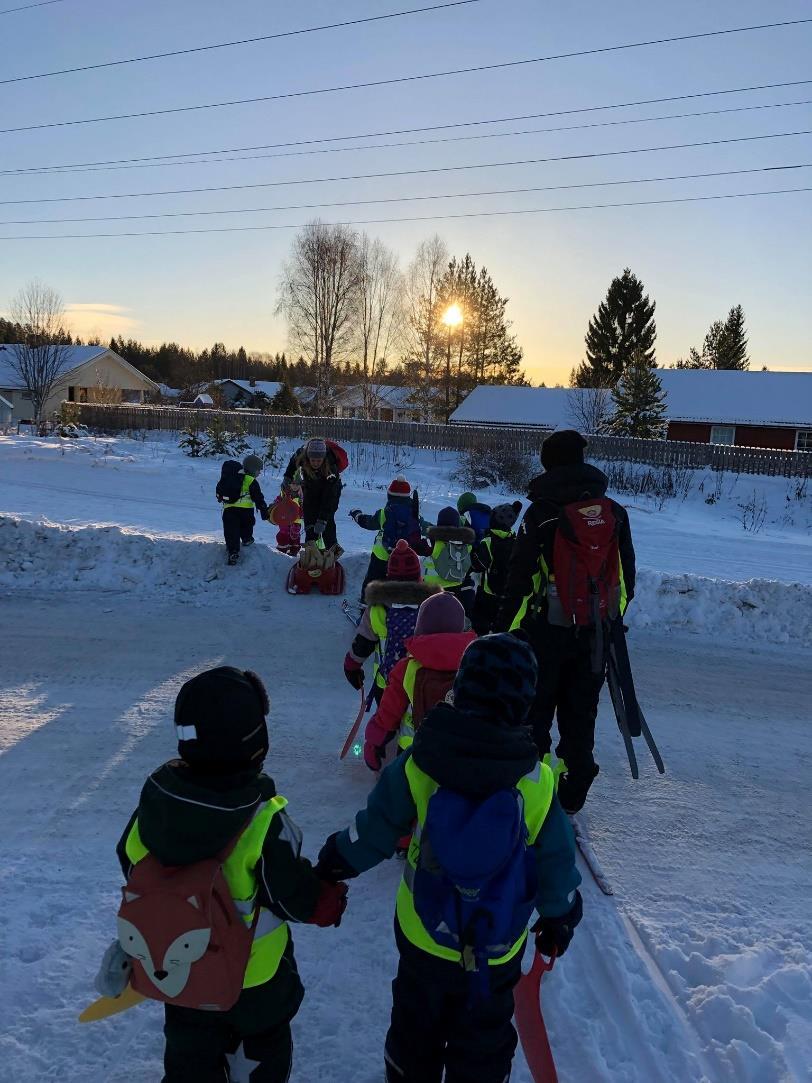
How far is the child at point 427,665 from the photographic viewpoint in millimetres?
3174

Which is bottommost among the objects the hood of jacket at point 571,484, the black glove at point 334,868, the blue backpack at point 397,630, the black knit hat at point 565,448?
the black glove at point 334,868

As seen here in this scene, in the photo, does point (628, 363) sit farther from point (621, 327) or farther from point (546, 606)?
point (546, 606)

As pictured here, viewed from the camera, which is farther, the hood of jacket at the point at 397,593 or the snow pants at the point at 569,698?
the hood of jacket at the point at 397,593

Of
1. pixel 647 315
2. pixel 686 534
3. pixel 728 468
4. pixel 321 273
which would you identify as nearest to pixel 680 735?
pixel 686 534

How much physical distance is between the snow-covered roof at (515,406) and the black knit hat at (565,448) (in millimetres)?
38319

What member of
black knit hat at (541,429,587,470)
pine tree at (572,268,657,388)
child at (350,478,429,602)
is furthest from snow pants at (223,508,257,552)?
pine tree at (572,268,657,388)

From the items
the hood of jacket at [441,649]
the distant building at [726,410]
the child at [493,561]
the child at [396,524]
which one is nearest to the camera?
the hood of jacket at [441,649]

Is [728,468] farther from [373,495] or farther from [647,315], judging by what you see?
[647,315]

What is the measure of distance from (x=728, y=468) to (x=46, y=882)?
2105 centimetres

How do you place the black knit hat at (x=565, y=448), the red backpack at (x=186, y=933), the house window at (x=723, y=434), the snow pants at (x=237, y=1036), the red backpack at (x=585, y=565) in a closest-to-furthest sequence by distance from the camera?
the red backpack at (x=186, y=933), the snow pants at (x=237, y=1036), the red backpack at (x=585, y=565), the black knit hat at (x=565, y=448), the house window at (x=723, y=434)

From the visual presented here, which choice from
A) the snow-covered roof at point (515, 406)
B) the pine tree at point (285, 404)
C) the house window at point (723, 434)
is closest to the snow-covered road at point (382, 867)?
the house window at point (723, 434)

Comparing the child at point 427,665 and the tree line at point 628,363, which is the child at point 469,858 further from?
the tree line at point 628,363

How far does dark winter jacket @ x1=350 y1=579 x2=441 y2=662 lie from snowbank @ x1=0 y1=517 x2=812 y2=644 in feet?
15.1

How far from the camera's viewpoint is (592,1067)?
2641mm
